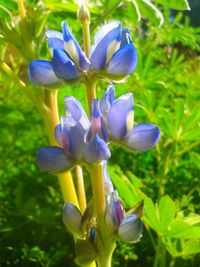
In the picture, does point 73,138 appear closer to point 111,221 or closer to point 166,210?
point 111,221

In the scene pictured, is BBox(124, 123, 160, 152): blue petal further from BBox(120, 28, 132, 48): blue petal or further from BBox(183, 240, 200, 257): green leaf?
BBox(183, 240, 200, 257): green leaf

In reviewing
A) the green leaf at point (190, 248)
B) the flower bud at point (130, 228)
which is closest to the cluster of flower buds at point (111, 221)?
the flower bud at point (130, 228)

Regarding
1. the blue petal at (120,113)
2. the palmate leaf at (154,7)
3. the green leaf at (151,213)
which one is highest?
the palmate leaf at (154,7)

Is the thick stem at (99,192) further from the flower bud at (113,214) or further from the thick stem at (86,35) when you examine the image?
the thick stem at (86,35)

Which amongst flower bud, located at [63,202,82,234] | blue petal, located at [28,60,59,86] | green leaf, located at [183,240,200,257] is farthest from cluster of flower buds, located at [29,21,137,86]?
green leaf, located at [183,240,200,257]

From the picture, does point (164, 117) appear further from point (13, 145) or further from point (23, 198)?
point (13, 145)

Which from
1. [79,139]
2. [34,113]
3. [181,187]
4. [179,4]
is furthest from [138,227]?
[34,113]

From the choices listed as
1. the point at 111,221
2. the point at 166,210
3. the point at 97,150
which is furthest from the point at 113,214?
the point at 166,210
